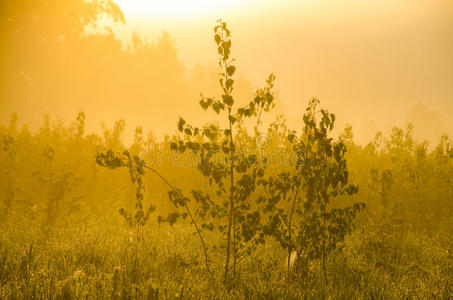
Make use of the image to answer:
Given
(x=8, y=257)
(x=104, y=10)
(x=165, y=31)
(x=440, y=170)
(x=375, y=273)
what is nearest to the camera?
(x=8, y=257)

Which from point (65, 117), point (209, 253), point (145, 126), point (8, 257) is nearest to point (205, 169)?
point (209, 253)

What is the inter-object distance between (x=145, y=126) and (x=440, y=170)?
94.6 ft

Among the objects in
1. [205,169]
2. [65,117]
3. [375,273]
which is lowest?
[375,273]

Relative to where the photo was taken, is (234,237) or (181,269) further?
(181,269)

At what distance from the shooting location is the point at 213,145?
3.18 metres

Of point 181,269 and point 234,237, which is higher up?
point 234,237

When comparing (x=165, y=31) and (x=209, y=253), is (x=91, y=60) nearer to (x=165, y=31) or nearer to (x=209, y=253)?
(x=165, y=31)

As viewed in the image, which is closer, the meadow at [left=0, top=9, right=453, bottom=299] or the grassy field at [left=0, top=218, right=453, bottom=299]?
the grassy field at [left=0, top=218, right=453, bottom=299]

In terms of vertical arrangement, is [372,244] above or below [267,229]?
below

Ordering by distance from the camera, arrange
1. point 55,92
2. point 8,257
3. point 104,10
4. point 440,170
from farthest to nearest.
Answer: point 55,92, point 104,10, point 440,170, point 8,257

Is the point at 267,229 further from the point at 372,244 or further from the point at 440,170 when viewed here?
the point at 440,170

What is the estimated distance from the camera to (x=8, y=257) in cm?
343

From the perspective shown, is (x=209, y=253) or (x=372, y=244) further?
(x=372, y=244)

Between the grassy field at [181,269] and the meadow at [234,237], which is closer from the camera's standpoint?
the grassy field at [181,269]
